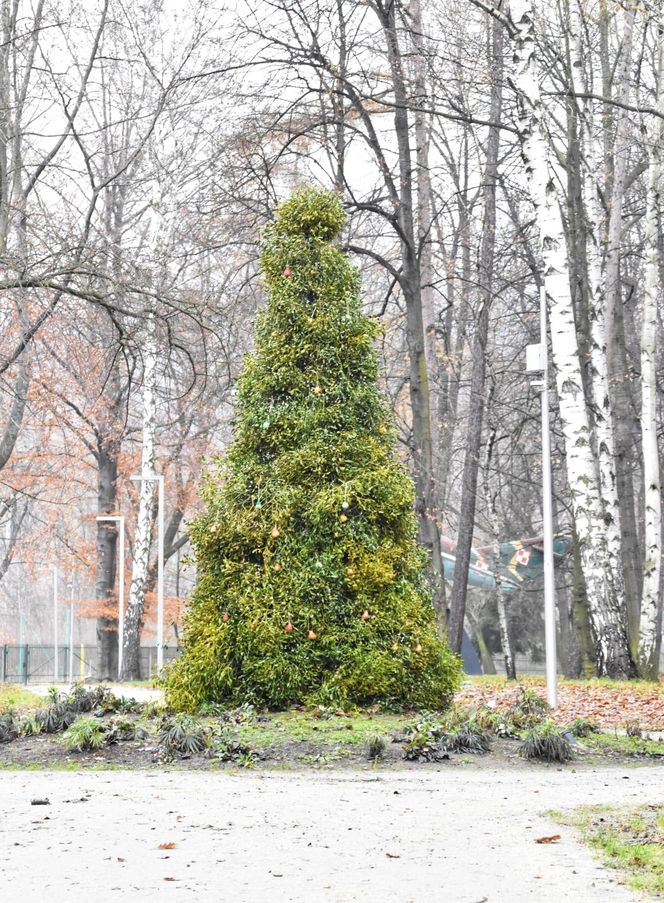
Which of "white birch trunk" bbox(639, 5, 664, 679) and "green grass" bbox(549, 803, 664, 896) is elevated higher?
"white birch trunk" bbox(639, 5, 664, 679)

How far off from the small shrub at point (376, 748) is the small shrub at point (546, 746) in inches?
43.6

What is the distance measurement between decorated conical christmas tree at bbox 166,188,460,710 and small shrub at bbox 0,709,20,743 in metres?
1.39

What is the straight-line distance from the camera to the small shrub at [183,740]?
952 centimetres

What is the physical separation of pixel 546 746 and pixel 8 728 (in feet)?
15.0

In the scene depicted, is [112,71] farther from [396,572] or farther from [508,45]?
[396,572]

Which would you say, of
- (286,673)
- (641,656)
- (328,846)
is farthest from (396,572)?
(641,656)

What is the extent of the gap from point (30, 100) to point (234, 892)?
14542 millimetres

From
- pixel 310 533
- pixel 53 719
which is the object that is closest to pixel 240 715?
pixel 53 719

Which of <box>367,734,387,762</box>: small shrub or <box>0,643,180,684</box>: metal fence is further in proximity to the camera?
<box>0,643,180,684</box>: metal fence

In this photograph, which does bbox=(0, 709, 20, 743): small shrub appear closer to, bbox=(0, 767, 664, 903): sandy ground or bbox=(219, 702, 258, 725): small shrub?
bbox=(0, 767, 664, 903): sandy ground

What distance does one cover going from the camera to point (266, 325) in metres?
12.5

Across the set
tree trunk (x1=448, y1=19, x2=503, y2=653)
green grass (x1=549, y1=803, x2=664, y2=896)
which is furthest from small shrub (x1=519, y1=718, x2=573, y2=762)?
tree trunk (x1=448, y1=19, x2=503, y2=653)

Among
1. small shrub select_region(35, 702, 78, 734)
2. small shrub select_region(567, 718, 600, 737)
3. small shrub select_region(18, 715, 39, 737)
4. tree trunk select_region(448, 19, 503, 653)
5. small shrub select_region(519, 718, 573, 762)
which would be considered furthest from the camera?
tree trunk select_region(448, 19, 503, 653)

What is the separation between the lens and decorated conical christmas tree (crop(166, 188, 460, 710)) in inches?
441
